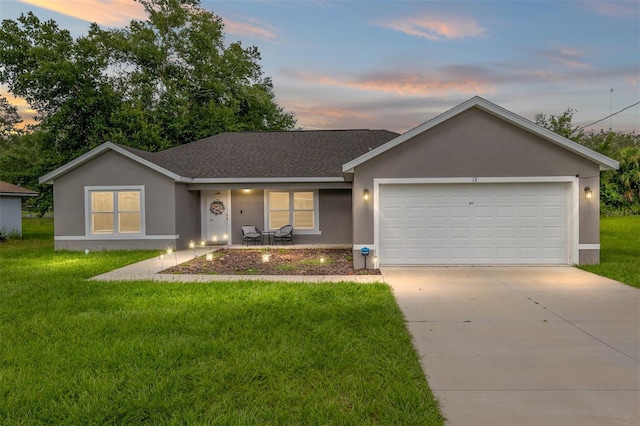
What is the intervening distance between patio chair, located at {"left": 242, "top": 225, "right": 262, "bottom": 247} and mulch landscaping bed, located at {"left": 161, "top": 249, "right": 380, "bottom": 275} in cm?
119

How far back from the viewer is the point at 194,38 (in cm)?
2614

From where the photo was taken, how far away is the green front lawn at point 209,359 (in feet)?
10.3

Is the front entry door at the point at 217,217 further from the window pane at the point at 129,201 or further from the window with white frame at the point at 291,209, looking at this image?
the window pane at the point at 129,201

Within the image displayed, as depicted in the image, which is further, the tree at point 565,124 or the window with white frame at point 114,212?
the tree at point 565,124

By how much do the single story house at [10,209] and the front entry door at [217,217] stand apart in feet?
32.5

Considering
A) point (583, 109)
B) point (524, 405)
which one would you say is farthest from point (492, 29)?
point (583, 109)

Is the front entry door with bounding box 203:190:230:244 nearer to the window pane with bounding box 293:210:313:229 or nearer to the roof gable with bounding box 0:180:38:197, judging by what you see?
the window pane with bounding box 293:210:313:229

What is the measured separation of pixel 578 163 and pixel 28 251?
56.4 feet

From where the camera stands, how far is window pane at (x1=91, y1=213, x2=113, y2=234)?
13.3 metres

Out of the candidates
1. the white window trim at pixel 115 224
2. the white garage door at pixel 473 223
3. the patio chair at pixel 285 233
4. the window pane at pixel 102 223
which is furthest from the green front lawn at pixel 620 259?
the window pane at pixel 102 223

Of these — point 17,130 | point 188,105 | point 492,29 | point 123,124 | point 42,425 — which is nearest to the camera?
point 42,425

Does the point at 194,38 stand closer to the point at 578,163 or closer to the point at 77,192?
the point at 77,192

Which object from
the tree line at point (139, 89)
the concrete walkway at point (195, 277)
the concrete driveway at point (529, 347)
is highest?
the tree line at point (139, 89)

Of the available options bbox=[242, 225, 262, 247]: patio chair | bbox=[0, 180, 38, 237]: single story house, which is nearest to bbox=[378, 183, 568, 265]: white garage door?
bbox=[242, 225, 262, 247]: patio chair
